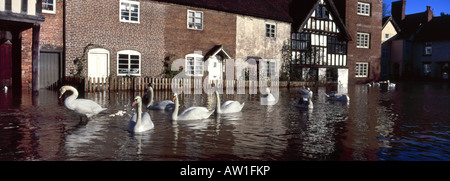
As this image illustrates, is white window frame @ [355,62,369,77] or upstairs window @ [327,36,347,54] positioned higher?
upstairs window @ [327,36,347,54]

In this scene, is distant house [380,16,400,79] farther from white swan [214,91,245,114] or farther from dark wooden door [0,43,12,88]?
dark wooden door [0,43,12,88]

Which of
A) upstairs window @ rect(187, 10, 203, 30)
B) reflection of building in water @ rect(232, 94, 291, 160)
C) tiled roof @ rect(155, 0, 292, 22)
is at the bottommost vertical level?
reflection of building in water @ rect(232, 94, 291, 160)

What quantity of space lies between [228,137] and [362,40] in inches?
1443

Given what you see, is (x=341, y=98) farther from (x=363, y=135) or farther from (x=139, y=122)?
(x=139, y=122)

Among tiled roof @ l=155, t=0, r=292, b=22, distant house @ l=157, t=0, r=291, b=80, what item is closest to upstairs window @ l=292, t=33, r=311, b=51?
distant house @ l=157, t=0, r=291, b=80

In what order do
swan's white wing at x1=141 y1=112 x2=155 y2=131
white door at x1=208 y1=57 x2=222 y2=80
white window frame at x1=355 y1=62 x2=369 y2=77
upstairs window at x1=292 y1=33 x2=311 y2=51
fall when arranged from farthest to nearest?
white window frame at x1=355 y1=62 x2=369 y2=77
upstairs window at x1=292 y1=33 x2=311 y2=51
white door at x1=208 y1=57 x2=222 y2=80
swan's white wing at x1=141 y1=112 x2=155 y2=131

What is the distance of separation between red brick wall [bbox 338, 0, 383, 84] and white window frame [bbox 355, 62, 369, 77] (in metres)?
0.37

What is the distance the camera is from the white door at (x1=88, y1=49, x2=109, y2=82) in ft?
78.3

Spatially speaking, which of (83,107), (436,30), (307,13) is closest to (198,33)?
(307,13)

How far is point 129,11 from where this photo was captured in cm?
2528

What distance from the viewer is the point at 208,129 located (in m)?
9.25

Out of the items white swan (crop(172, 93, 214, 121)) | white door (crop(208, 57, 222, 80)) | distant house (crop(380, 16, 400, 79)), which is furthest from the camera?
distant house (crop(380, 16, 400, 79))
